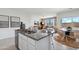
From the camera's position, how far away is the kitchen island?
1503 mm

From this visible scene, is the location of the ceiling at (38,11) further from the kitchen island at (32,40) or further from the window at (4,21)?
the kitchen island at (32,40)

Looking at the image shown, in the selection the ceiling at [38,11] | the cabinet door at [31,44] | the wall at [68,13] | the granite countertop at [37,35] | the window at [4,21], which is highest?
the ceiling at [38,11]

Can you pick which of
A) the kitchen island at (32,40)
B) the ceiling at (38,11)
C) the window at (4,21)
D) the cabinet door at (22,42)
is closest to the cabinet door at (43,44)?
the kitchen island at (32,40)

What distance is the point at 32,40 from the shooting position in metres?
1.51

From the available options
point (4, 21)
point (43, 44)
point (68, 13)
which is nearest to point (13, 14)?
point (4, 21)

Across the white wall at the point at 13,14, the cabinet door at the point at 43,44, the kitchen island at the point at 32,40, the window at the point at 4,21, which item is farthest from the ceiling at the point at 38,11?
the cabinet door at the point at 43,44

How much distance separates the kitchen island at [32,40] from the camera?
1.50m

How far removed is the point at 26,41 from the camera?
1.57m

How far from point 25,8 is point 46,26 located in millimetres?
484

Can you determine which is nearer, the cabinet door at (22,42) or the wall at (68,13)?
the wall at (68,13)

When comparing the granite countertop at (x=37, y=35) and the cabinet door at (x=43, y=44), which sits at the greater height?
the granite countertop at (x=37, y=35)
